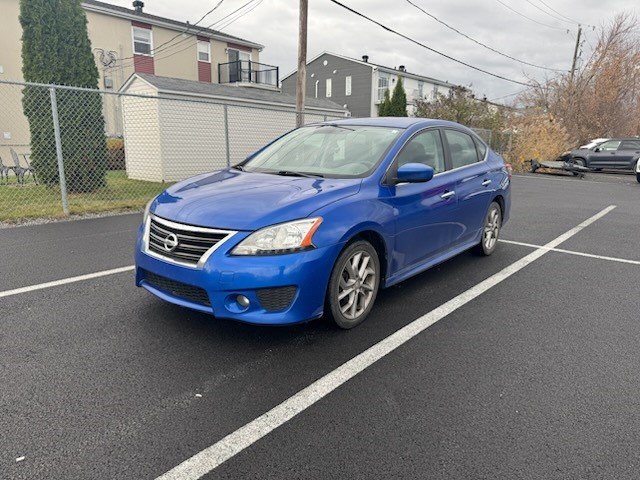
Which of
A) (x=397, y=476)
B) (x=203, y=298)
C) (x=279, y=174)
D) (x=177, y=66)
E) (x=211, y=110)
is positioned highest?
(x=177, y=66)

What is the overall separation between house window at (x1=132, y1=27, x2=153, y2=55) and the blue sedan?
25.9m

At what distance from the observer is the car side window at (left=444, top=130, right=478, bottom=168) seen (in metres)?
4.80

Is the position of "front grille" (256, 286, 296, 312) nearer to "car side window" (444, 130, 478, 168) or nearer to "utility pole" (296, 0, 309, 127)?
"car side window" (444, 130, 478, 168)

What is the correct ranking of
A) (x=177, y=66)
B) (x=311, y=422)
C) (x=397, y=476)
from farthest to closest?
(x=177, y=66) → (x=311, y=422) → (x=397, y=476)

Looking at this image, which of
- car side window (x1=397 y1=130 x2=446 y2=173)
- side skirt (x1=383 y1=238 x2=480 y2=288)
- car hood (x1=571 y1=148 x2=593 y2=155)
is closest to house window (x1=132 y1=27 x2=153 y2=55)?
car hood (x1=571 y1=148 x2=593 y2=155)

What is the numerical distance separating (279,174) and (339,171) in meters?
0.50

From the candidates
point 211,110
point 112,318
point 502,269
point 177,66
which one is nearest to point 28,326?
point 112,318

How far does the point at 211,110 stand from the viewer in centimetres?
1541

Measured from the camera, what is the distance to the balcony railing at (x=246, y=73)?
28469 mm

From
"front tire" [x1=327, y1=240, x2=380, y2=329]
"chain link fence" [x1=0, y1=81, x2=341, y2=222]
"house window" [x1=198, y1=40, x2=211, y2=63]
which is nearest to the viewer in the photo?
"front tire" [x1=327, y1=240, x2=380, y2=329]

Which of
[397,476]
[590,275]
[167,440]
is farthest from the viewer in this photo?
[590,275]

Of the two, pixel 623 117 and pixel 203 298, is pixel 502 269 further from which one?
pixel 623 117

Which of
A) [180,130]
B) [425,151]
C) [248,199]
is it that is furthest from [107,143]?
[248,199]

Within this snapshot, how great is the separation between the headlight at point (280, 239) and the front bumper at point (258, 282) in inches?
1.6
